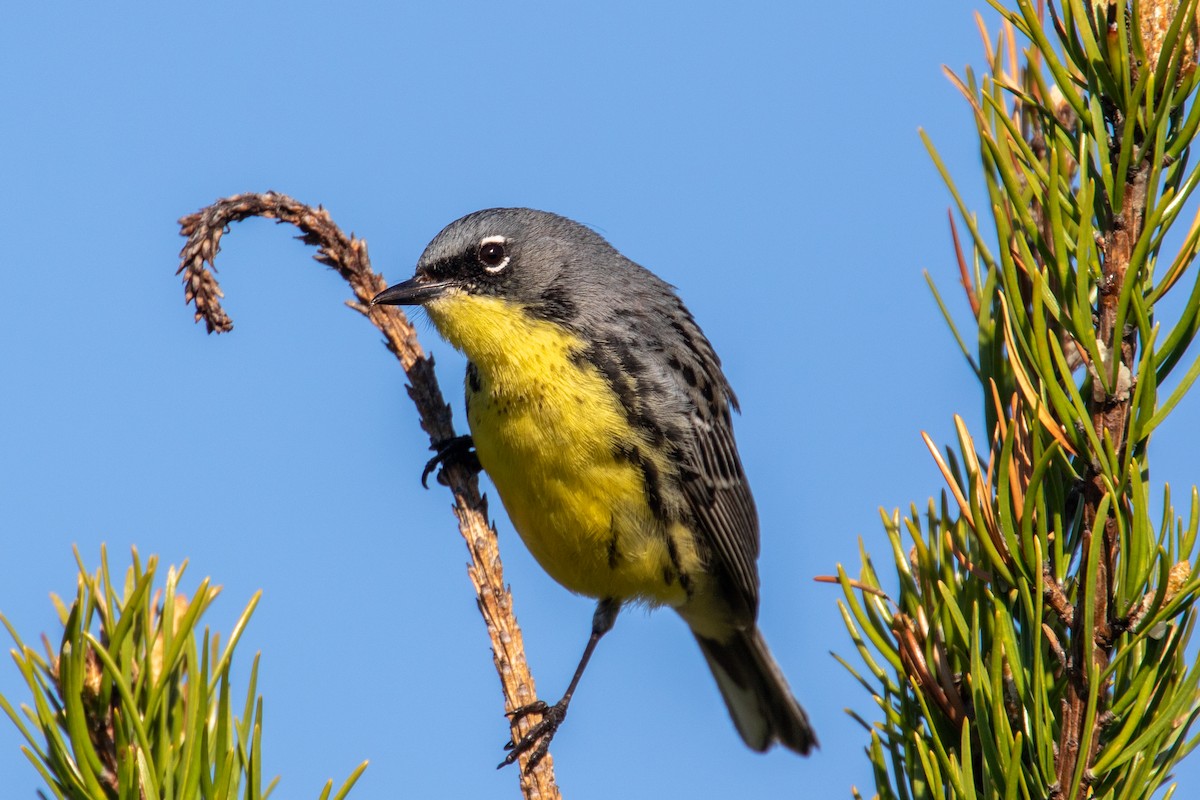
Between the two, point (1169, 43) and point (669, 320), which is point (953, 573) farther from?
point (669, 320)

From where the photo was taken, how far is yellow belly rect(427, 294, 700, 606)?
520cm

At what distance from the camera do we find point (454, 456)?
4.80 meters

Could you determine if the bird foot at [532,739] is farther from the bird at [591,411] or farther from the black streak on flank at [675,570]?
the black streak on flank at [675,570]

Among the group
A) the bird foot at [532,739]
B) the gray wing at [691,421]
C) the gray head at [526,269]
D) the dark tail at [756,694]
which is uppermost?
the gray head at [526,269]

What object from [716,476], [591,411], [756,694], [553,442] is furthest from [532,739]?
[756,694]

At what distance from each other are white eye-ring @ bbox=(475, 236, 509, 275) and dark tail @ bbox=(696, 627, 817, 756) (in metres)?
2.77

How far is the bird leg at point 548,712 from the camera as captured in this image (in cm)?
329

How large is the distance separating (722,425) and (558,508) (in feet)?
4.37

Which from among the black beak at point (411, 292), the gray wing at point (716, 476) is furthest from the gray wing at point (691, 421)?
the black beak at point (411, 292)

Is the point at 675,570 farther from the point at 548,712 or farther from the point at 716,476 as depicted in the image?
the point at 548,712

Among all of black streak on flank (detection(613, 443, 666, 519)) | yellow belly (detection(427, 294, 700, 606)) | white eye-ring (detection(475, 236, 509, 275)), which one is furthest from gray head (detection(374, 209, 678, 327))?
black streak on flank (detection(613, 443, 666, 519))

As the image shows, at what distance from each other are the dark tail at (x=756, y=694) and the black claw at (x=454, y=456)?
2.50m

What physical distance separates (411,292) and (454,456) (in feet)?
2.52

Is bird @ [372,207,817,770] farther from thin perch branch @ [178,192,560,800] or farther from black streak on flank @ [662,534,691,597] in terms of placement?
thin perch branch @ [178,192,560,800]
